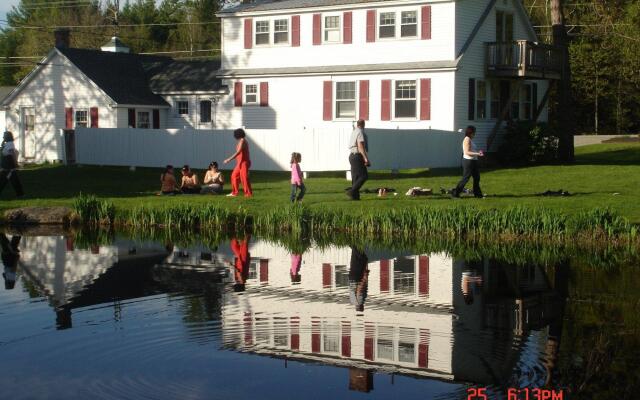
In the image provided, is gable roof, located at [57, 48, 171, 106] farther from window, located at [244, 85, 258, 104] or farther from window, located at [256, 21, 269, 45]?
window, located at [256, 21, 269, 45]

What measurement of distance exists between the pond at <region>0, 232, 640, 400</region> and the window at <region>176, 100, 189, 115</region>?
29724 millimetres

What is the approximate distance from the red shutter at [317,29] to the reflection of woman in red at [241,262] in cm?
2281

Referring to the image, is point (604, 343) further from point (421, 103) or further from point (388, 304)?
point (421, 103)

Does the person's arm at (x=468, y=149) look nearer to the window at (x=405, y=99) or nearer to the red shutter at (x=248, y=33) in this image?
the window at (x=405, y=99)

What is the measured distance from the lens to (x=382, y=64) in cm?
4222

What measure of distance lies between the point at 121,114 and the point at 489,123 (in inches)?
639

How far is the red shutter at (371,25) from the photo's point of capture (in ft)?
139

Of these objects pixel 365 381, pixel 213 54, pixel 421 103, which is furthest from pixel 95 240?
pixel 213 54

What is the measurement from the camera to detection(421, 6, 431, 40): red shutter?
4116cm

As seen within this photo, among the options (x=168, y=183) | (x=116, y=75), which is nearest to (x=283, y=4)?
(x=116, y=75)

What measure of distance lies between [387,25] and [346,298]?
28.5 meters

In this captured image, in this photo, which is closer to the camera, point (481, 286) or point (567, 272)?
point (481, 286)

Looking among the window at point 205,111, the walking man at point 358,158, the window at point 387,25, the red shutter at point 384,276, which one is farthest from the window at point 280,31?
the red shutter at point 384,276

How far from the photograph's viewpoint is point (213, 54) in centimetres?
8394
